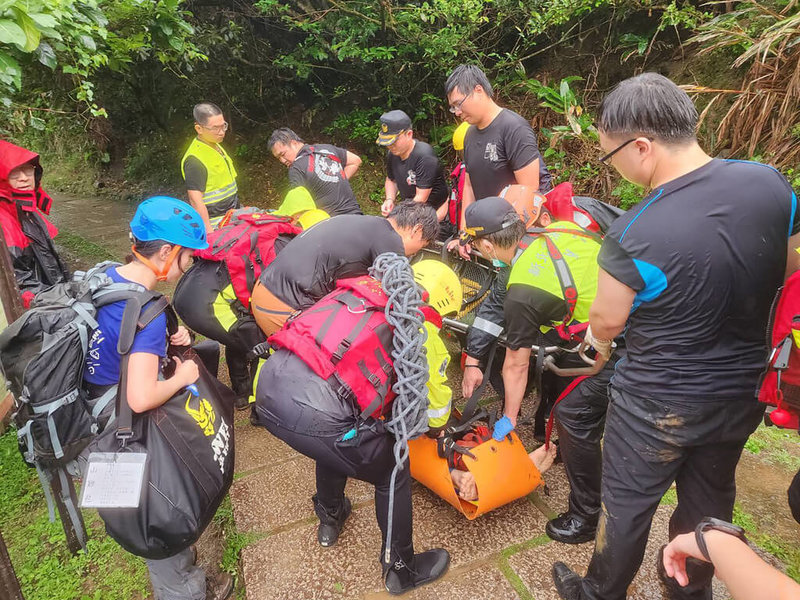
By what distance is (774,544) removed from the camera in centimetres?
250

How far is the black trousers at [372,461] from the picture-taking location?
1974 mm

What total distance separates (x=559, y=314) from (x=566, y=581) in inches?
48.9

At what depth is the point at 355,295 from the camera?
2.07 meters

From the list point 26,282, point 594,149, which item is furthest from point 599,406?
point 594,149

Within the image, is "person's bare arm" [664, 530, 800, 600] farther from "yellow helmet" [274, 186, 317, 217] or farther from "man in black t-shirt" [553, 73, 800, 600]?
"yellow helmet" [274, 186, 317, 217]

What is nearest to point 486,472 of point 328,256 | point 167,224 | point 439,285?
point 439,285

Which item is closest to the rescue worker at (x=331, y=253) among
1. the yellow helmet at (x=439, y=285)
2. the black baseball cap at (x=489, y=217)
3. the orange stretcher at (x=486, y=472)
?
the yellow helmet at (x=439, y=285)

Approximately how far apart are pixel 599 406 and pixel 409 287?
1.12 metres

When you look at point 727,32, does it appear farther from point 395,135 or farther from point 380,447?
point 380,447

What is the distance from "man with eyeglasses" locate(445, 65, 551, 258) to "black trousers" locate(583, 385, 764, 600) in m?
2.21

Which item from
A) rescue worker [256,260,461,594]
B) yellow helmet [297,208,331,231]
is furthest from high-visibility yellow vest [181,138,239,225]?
rescue worker [256,260,461,594]

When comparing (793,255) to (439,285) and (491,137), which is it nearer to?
(439,285)

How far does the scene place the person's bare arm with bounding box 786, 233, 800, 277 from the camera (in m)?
1.62

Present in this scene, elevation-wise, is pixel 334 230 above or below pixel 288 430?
above
